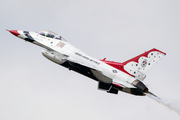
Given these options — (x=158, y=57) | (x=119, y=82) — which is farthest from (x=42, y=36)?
(x=158, y=57)

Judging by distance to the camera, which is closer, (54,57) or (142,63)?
(54,57)

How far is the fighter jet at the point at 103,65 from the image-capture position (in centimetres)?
2369

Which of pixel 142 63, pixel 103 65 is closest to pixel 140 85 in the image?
pixel 142 63

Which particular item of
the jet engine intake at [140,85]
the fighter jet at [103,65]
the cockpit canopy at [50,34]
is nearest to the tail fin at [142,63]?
the fighter jet at [103,65]

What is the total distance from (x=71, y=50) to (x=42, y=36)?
291 centimetres

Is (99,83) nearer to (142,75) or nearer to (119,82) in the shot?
(119,82)

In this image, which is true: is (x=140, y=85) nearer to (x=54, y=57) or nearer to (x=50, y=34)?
(x=54, y=57)

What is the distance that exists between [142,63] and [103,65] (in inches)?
129

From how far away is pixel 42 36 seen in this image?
2572 cm

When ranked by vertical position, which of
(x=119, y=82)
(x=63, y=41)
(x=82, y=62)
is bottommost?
(x=119, y=82)

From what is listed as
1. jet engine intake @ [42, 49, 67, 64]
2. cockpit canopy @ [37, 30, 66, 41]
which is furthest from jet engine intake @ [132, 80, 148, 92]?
cockpit canopy @ [37, 30, 66, 41]

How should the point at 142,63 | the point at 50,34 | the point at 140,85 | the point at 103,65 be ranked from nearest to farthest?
the point at 140,85 → the point at 103,65 → the point at 142,63 → the point at 50,34

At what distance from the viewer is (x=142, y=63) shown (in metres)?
24.8

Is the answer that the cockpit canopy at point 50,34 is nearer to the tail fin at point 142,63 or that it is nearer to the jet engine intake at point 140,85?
the tail fin at point 142,63
